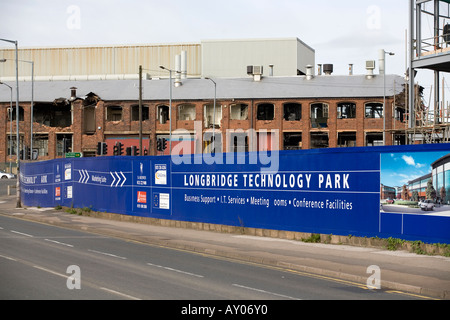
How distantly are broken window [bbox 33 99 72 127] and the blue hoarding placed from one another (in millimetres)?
52275

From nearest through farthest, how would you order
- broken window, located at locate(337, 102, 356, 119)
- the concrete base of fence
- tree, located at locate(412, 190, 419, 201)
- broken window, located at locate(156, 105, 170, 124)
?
→ the concrete base of fence, tree, located at locate(412, 190, 419, 201), broken window, located at locate(337, 102, 356, 119), broken window, located at locate(156, 105, 170, 124)

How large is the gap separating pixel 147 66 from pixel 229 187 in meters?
75.5

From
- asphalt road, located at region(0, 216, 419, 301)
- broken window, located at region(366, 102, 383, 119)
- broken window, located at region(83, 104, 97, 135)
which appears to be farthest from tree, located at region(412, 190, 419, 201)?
broken window, located at region(83, 104, 97, 135)

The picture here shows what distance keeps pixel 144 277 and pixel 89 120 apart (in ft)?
231

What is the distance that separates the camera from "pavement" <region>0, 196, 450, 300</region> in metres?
14.5

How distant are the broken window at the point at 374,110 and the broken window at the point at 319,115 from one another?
486 cm

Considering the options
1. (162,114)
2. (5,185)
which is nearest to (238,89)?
(162,114)

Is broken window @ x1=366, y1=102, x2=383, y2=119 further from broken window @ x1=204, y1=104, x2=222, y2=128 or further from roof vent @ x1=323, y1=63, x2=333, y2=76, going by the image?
broken window @ x1=204, y1=104, x2=222, y2=128

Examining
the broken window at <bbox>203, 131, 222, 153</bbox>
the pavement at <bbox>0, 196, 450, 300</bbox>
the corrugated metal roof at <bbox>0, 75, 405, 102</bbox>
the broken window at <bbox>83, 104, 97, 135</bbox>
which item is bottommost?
the pavement at <bbox>0, 196, 450, 300</bbox>

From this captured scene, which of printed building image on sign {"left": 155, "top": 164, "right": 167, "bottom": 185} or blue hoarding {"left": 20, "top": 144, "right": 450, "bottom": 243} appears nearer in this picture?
blue hoarding {"left": 20, "top": 144, "right": 450, "bottom": 243}

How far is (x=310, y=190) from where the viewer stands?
22.6 m

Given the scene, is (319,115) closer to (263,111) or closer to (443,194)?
(263,111)

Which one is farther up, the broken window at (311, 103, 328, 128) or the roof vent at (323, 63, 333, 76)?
the roof vent at (323, 63, 333, 76)
